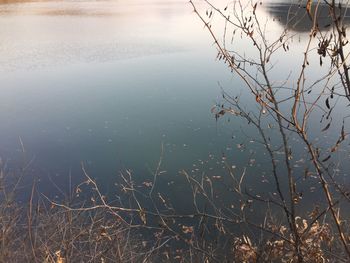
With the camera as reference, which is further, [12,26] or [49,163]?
[12,26]

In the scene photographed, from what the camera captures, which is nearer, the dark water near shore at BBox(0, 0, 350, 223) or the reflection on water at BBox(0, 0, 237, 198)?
the dark water near shore at BBox(0, 0, 350, 223)

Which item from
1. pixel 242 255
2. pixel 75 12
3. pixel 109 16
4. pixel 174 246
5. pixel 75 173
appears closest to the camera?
pixel 242 255

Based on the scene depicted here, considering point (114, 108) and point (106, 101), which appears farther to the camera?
point (106, 101)

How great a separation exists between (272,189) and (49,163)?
15.4 ft

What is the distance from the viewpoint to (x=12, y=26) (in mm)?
22562

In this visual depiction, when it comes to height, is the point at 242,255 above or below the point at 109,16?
above

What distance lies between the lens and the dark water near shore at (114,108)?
8227 mm

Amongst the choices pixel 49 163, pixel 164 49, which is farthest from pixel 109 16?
pixel 49 163

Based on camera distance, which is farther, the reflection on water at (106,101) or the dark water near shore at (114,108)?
the reflection on water at (106,101)

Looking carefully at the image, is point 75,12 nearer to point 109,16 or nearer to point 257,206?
point 109,16

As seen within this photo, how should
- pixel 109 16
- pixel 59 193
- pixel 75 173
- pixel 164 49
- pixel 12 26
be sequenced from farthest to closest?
1. pixel 109 16
2. pixel 12 26
3. pixel 164 49
4. pixel 75 173
5. pixel 59 193

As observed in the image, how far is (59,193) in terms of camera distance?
24.2 feet

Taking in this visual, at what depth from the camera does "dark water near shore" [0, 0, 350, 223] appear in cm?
823

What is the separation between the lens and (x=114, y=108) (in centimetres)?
1093
